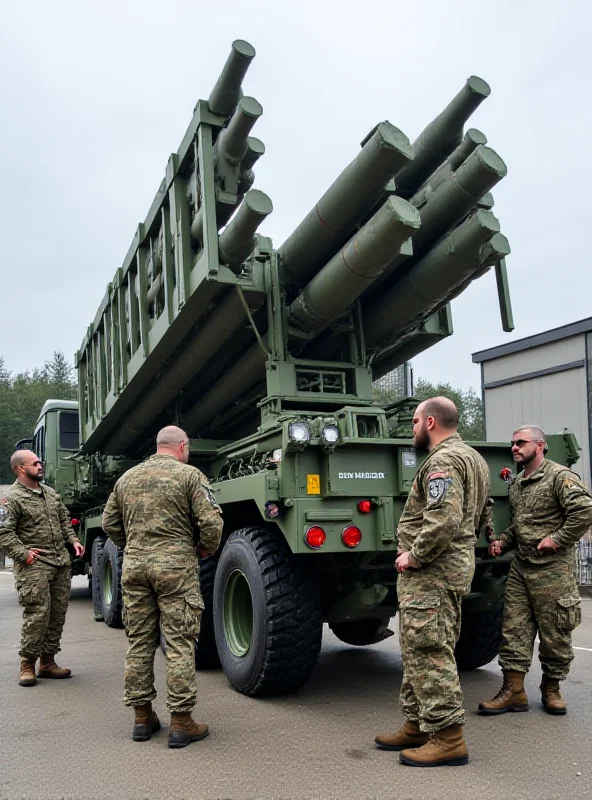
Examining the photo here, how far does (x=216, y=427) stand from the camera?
7535 mm

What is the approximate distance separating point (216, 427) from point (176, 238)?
2.19m

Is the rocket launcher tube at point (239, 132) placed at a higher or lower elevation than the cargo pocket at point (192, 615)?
higher

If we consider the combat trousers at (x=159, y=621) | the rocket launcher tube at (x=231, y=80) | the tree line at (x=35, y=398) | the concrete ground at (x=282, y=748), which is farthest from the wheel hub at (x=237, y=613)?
the tree line at (x=35, y=398)

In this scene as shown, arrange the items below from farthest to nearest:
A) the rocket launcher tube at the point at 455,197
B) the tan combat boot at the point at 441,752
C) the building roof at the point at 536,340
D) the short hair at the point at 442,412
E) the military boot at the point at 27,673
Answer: the building roof at the point at 536,340 → the military boot at the point at 27,673 → the rocket launcher tube at the point at 455,197 → the short hair at the point at 442,412 → the tan combat boot at the point at 441,752

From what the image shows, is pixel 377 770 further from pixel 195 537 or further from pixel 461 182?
pixel 461 182

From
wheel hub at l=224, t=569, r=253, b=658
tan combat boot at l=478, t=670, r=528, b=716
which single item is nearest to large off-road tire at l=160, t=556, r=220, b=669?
wheel hub at l=224, t=569, r=253, b=658

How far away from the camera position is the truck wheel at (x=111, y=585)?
817 centimetres

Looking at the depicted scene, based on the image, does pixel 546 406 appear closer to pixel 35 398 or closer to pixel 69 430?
pixel 69 430

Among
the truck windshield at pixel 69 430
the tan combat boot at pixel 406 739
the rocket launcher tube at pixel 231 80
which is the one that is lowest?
the tan combat boot at pixel 406 739

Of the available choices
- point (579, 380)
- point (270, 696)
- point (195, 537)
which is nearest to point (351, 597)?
point (270, 696)

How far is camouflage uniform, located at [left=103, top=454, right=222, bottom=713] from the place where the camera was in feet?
13.0

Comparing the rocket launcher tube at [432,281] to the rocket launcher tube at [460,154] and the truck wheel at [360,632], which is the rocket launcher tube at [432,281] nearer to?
the rocket launcher tube at [460,154]

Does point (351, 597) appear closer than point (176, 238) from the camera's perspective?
Yes

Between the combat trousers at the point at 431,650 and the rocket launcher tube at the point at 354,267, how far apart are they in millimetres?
2101
